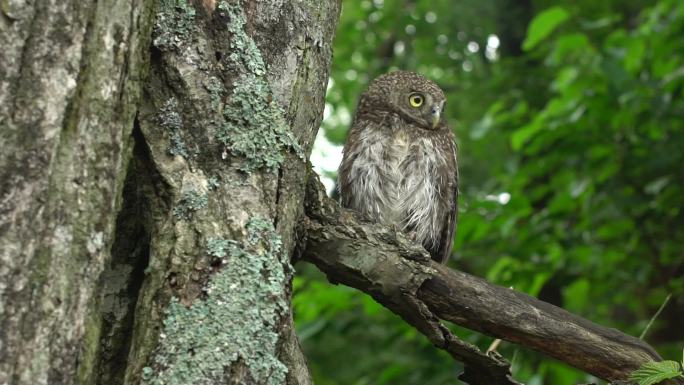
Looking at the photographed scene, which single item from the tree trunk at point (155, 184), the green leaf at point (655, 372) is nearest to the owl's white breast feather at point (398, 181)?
the tree trunk at point (155, 184)

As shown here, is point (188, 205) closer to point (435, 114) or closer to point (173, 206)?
point (173, 206)

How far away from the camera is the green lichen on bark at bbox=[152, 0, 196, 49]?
1.90m

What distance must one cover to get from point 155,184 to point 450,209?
2323mm

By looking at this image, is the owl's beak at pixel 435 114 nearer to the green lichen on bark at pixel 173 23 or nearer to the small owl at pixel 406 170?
the small owl at pixel 406 170

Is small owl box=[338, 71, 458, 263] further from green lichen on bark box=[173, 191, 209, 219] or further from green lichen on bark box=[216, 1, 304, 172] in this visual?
green lichen on bark box=[173, 191, 209, 219]

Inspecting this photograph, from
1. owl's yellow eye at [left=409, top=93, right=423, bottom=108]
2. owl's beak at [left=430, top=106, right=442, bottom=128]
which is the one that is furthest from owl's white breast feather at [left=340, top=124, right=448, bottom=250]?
owl's yellow eye at [left=409, top=93, right=423, bottom=108]

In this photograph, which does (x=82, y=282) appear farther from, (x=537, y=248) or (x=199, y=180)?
(x=537, y=248)

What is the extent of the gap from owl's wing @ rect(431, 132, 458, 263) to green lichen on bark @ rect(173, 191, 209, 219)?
88.2 inches

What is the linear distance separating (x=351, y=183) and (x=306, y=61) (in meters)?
1.81

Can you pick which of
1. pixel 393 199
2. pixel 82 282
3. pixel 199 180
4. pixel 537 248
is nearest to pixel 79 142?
pixel 82 282

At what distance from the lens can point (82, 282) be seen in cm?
151

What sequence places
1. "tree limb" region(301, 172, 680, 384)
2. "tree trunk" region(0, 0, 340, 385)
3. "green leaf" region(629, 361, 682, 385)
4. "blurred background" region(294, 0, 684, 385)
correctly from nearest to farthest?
"tree trunk" region(0, 0, 340, 385), "green leaf" region(629, 361, 682, 385), "tree limb" region(301, 172, 680, 384), "blurred background" region(294, 0, 684, 385)

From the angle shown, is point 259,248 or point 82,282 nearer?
point 82,282

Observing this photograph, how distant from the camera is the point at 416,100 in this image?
13.7 feet
